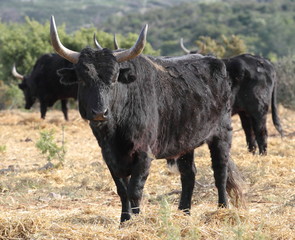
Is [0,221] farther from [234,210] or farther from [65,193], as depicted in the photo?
[65,193]

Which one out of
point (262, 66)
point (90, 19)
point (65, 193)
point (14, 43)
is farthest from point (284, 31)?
point (65, 193)

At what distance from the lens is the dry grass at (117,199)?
4.92 meters

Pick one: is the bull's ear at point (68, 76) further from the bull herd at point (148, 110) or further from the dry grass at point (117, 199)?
the dry grass at point (117, 199)

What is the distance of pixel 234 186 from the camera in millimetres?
6910

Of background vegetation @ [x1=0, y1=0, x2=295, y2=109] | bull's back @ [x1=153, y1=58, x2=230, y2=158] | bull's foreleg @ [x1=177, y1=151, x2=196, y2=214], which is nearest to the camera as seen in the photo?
bull's back @ [x1=153, y1=58, x2=230, y2=158]

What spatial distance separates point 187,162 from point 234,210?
131cm

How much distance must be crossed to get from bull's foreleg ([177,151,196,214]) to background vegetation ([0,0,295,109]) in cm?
1345

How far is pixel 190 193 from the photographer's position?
21.9 feet

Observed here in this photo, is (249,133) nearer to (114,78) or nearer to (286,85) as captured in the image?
(114,78)

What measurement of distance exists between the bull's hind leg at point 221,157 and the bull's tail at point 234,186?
0.54ft

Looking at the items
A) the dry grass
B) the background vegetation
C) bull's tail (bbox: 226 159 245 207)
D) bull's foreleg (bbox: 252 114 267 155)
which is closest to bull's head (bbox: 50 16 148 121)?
the dry grass

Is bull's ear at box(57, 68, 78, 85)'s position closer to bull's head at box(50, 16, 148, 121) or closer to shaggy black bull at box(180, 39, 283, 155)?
bull's head at box(50, 16, 148, 121)

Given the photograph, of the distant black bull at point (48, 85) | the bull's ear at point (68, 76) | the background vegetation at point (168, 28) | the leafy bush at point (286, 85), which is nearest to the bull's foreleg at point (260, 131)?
the bull's ear at point (68, 76)

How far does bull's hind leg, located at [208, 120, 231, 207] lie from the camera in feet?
22.0
